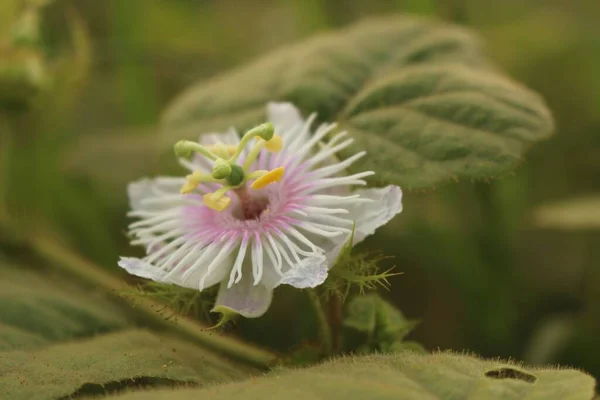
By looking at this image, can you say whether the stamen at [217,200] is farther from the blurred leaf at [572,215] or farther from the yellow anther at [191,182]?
the blurred leaf at [572,215]

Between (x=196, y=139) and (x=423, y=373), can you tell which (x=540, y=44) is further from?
(x=423, y=373)

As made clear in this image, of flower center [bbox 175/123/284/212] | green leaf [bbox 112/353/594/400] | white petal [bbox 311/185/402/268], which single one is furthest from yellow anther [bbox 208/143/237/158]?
green leaf [bbox 112/353/594/400]

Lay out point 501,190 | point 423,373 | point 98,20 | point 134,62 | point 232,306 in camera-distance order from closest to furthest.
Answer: point 423,373 < point 232,306 < point 501,190 < point 134,62 < point 98,20

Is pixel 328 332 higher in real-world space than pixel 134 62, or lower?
lower

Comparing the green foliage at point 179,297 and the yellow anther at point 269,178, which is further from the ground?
the yellow anther at point 269,178

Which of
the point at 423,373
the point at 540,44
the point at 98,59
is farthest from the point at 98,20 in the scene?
the point at 423,373

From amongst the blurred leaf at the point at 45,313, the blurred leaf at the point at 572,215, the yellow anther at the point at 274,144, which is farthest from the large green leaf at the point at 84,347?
the blurred leaf at the point at 572,215
